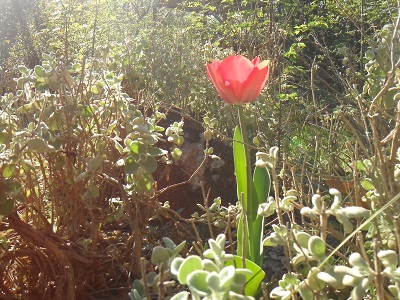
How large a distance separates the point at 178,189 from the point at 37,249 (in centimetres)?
109

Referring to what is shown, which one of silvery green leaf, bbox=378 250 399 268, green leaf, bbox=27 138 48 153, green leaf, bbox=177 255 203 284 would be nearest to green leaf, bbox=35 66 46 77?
Result: green leaf, bbox=27 138 48 153

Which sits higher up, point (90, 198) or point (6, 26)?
point (6, 26)

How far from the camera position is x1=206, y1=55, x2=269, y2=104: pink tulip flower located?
1.47 metres

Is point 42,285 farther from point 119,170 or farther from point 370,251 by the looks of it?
point 370,251

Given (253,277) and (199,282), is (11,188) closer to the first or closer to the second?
(253,277)

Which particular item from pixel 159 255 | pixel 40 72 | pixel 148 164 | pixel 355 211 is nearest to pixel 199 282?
pixel 159 255

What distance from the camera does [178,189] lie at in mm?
2576

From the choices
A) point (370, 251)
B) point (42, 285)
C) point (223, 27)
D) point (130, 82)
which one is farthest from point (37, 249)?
point (223, 27)

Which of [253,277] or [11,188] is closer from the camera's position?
[253,277]

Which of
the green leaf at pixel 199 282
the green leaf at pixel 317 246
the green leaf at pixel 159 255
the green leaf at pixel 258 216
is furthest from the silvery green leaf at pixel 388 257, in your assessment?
the green leaf at pixel 258 216

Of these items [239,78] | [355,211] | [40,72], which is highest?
[40,72]

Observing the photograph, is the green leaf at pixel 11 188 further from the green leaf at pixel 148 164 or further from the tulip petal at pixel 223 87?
the tulip petal at pixel 223 87

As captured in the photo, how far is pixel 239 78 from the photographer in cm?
148

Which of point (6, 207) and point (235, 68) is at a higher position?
point (235, 68)
